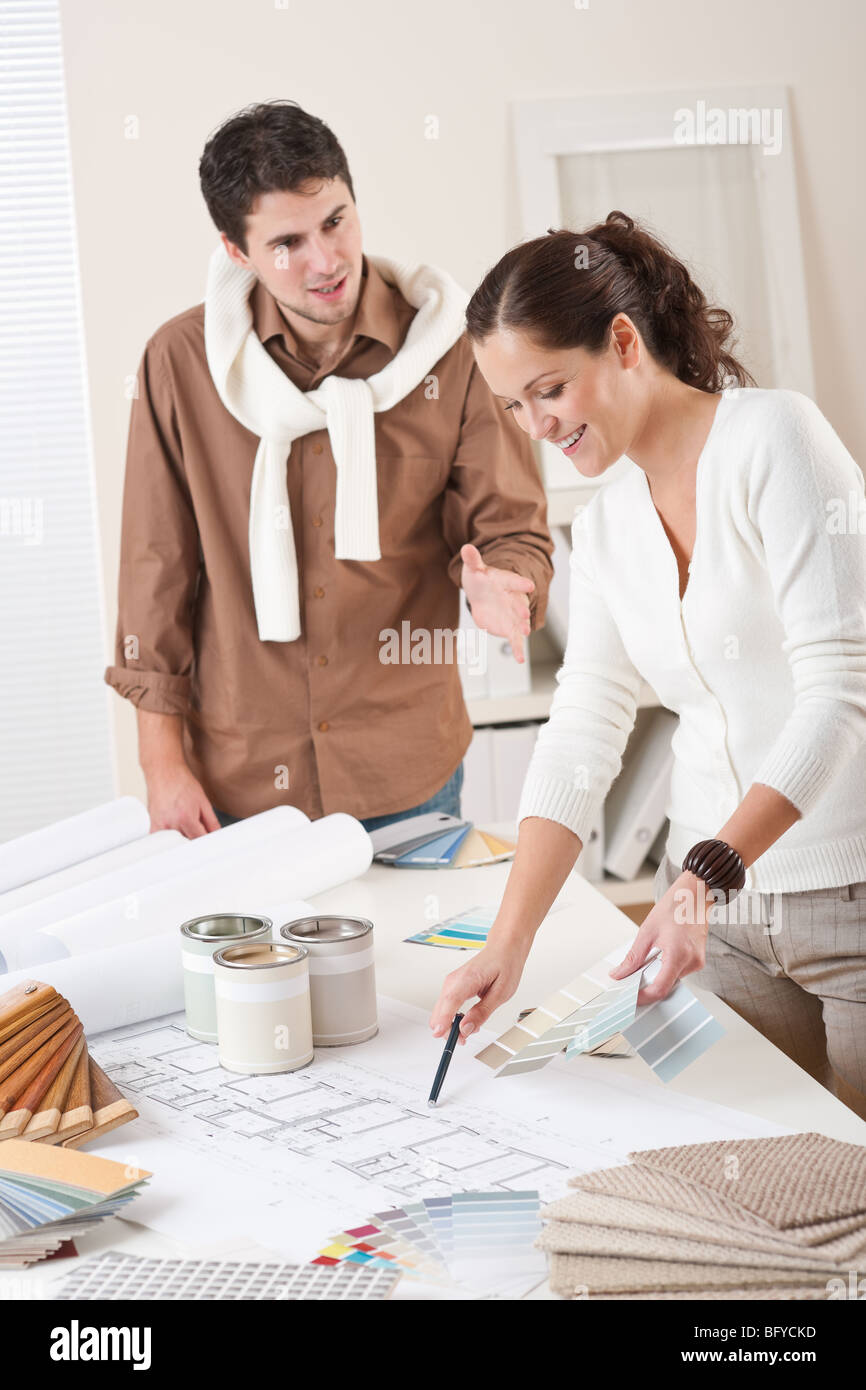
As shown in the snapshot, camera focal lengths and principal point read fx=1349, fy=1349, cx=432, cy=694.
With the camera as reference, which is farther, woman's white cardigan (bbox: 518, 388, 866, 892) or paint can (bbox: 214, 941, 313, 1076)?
woman's white cardigan (bbox: 518, 388, 866, 892)

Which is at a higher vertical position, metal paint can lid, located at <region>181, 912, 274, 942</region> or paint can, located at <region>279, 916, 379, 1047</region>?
metal paint can lid, located at <region>181, 912, 274, 942</region>

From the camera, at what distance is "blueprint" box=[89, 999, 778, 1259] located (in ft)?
3.25

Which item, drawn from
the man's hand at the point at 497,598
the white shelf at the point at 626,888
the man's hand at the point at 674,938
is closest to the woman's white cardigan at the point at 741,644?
the man's hand at the point at 674,938

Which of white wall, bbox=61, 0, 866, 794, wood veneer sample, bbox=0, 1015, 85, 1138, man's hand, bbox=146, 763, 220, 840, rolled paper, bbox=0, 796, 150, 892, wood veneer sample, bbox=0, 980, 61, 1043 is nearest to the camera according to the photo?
wood veneer sample, bbox=0, 1015, 85, 1138

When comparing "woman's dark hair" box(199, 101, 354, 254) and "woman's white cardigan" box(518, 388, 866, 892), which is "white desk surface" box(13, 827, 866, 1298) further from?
"woman's dark hair" box(199, 101, 354, 254)

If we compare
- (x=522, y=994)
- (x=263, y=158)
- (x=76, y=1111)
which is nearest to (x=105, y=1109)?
(x=76, y=1111)

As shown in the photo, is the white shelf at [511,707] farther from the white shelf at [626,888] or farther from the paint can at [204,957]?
the paint can at [204,957]

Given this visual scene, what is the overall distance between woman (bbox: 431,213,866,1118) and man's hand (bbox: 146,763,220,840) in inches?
26.8

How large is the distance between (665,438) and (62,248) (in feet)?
8.31

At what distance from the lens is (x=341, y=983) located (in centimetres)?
126

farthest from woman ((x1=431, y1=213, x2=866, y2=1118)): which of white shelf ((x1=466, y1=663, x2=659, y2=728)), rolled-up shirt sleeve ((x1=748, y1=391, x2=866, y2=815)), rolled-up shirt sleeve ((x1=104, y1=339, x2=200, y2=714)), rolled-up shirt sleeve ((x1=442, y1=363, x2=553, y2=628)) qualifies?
white shelf ((x1=466, y1=663, x2=659, y2=728))

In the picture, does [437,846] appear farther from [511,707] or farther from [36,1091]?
[511,707]
